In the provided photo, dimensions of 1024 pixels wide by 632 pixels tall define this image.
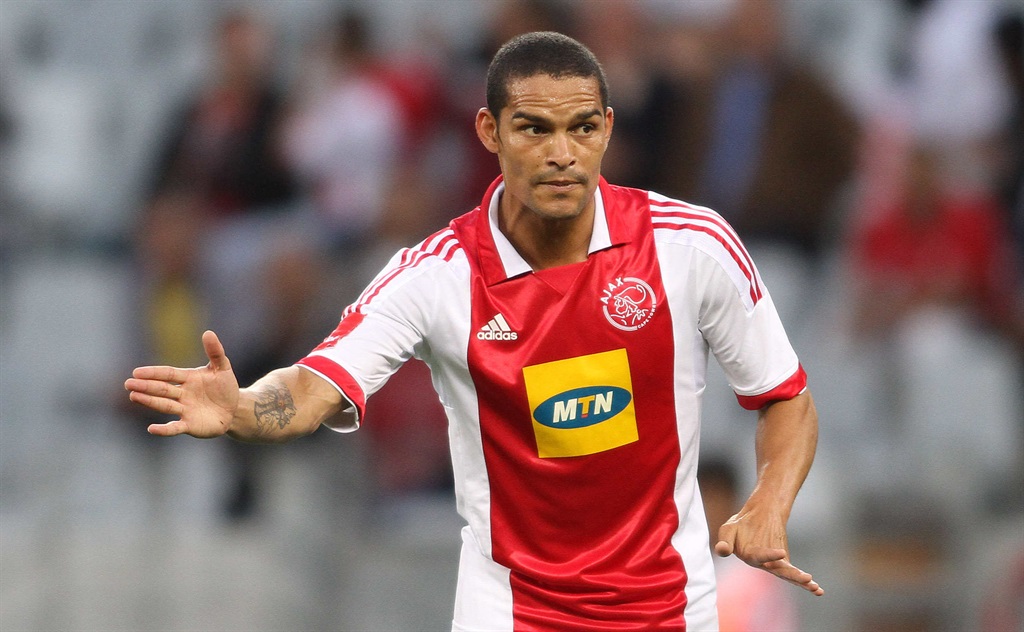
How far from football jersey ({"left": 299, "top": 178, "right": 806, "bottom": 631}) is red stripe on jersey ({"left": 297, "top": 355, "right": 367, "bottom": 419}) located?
0.04 meters

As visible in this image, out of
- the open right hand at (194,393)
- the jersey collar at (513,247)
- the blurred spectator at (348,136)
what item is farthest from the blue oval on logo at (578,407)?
the blurred spectator at (348,136)

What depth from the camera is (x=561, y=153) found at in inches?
145

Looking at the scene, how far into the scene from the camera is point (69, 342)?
780cm

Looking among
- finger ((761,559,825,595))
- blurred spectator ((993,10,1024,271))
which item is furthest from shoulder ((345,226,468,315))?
blurred spectator ((993,10,1024,271))

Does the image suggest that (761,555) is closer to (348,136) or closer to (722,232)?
(722,232)

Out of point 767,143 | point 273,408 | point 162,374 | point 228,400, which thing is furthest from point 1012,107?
point 162,374

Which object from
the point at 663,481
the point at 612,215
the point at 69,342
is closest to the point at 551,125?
the point at 612,215

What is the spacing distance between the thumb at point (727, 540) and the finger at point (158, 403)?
1.31 m

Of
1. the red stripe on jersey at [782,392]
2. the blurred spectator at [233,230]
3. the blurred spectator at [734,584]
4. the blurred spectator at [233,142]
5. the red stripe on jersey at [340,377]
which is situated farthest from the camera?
the blurred spectator at [233,142]

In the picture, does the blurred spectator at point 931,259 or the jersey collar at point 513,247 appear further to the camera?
the blurred spectator at point 931,259

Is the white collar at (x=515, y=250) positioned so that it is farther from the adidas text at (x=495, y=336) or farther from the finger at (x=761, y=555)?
the finger at (x=761, y=555)

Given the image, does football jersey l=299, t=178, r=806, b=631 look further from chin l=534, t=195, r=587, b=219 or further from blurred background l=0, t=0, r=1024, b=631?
blurred background l=0, t=0, r=1024, b=631

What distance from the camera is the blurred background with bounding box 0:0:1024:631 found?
22.5 ft

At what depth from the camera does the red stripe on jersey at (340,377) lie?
3.65 metres
